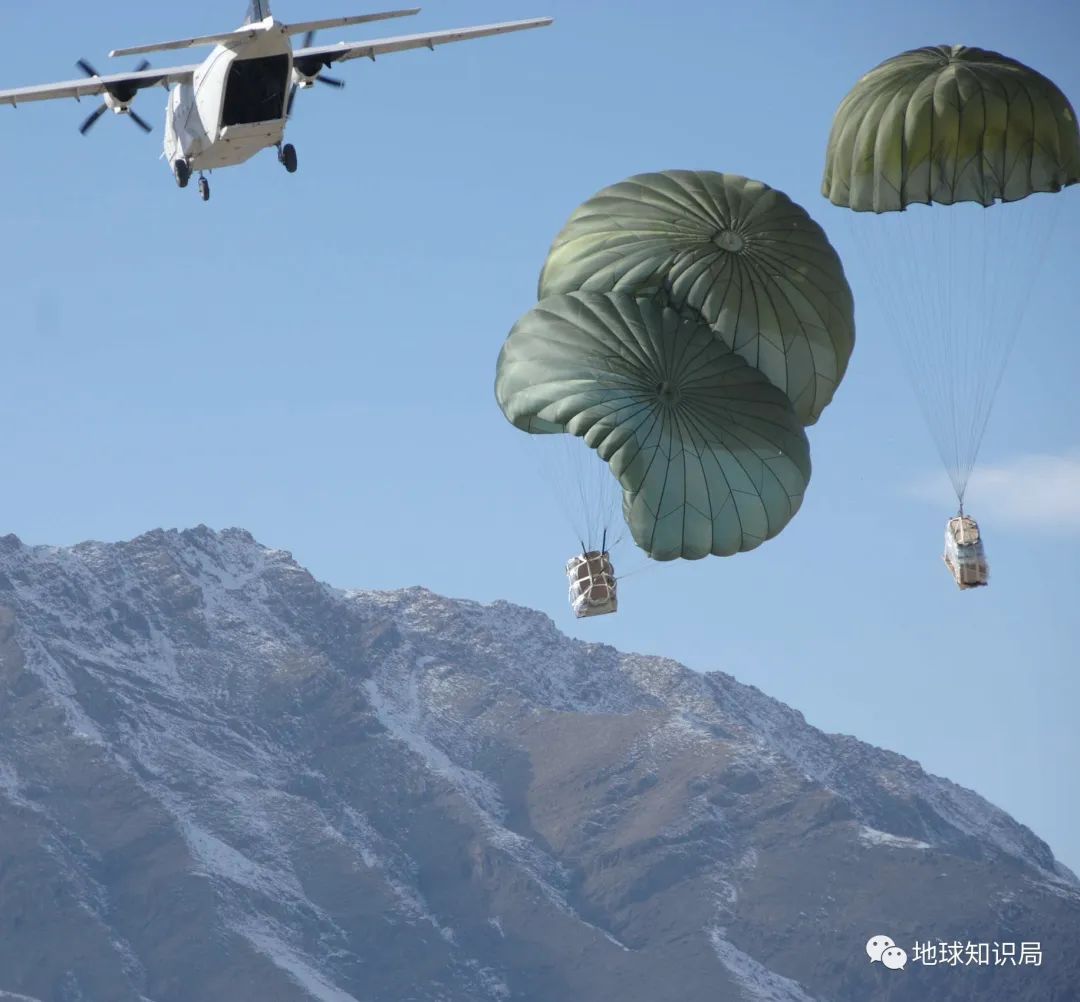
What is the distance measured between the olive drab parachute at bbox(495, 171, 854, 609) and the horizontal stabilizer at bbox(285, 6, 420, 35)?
380 inches

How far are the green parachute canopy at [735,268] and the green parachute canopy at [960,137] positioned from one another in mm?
2887

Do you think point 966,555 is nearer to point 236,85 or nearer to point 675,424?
point 675,424

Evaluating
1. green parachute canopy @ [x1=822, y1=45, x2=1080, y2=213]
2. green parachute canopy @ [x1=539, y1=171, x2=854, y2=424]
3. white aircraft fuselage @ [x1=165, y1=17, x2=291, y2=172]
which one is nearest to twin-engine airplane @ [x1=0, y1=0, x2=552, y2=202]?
white aircraft fuselage @ [x1=165, y1=17, x2=291, y2=172]

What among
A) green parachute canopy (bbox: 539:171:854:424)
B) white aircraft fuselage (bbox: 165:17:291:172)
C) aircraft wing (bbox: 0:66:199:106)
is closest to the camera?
green parachute canopy (bbox: 539:171:854:424)

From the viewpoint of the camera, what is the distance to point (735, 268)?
82.4 m

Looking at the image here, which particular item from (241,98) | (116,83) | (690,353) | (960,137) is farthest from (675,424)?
(116,83)

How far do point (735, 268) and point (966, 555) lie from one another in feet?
37.6

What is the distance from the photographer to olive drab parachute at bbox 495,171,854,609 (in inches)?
3127

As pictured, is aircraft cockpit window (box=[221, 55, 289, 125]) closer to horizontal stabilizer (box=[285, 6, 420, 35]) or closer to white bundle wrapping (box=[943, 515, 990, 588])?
horizontal stabilizer (box=[285, 6, 420, 35])

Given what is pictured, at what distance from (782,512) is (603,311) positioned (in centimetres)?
828

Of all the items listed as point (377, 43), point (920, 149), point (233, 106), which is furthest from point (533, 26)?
point (920, 149)

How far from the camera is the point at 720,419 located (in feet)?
261

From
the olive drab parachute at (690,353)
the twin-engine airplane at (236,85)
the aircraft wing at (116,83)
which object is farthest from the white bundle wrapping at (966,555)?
the aircraft wing at (116,83)

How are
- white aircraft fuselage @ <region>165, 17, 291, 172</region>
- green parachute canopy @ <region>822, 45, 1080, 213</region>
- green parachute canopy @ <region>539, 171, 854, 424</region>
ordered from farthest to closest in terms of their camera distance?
white aircraft fuselage @ <region>165, 17, 291, 172</region>, green parachute canopy @ <region>822, 45, 1080, 213</region>, green parachute canopy @ <region>539, 171, 854, 424</region>
